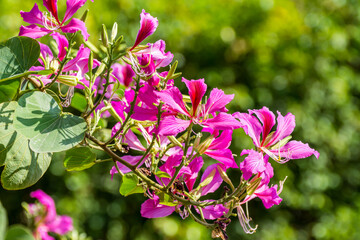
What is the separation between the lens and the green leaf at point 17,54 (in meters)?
0.84

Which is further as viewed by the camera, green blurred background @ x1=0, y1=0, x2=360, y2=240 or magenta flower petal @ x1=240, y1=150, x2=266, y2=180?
green blurred background @ x1=0, y1=0, x2=360, y2=240

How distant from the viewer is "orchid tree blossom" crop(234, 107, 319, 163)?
90cm

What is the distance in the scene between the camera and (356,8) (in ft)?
14.8

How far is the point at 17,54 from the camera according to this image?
843 millimetres

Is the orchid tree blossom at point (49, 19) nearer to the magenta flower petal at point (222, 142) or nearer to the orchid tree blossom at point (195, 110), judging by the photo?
the orchid tree blossom at point (195, 110)

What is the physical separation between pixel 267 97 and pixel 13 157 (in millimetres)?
3111

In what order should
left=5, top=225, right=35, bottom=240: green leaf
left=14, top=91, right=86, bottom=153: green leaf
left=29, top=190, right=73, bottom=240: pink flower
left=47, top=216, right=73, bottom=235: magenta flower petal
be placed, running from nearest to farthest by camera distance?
left=5, top=225, right=35, bottom=240: green leaf → left=14, top=91, right=86, bottom=153: green leaf → left=29, top=190, right=73, bottom=240: pink flower → left=47, top=216, right=73, bottom=235: magenta flower petal

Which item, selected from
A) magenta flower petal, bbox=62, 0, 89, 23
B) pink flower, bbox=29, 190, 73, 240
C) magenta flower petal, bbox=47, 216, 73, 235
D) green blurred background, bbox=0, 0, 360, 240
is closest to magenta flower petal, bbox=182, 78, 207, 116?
magenta flower petal, bbox=62, 0, 89, 23

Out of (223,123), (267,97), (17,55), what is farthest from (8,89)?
(267,97)

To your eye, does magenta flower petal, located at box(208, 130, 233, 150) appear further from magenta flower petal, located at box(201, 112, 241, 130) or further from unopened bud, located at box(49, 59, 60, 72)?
unopened bud, located at box(49, 59, 60, 72)

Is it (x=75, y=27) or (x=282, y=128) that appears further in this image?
(x=282, y=128)

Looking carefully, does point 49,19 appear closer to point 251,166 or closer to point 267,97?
point 251,166

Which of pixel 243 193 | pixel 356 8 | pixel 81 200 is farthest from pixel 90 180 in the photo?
pixel 356 8

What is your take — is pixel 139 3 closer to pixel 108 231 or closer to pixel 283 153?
pixel 108 231
